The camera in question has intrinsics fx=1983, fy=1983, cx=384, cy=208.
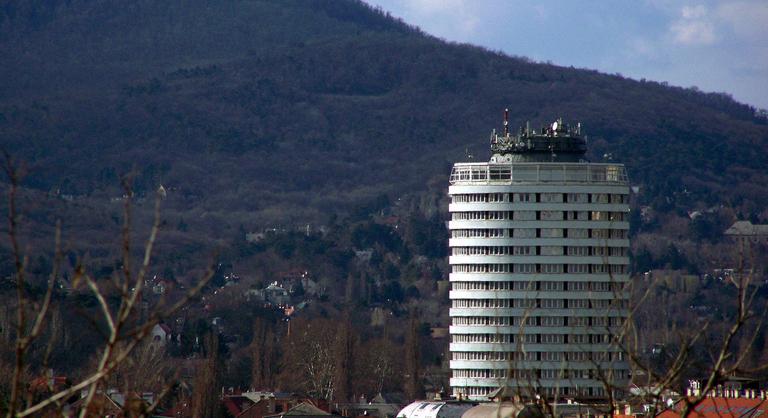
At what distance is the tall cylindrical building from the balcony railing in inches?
2.4

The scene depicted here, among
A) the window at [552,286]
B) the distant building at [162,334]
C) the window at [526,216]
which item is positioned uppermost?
the window at [526,216]

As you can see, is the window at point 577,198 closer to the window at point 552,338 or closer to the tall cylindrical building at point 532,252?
the tall cylindrical building at point 532,252

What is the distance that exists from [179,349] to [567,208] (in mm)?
53975

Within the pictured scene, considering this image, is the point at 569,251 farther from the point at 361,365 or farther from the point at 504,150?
the point at 361,365

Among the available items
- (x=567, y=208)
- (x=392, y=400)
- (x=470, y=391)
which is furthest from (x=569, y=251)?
(x=392, y=400)

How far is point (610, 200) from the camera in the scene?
119000 mm

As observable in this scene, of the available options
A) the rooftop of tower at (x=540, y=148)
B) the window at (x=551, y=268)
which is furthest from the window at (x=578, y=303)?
the rooftop of tower at (x=540, y=148)

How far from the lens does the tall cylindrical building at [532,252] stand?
4483 inches

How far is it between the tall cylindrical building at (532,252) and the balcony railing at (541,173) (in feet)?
0.20

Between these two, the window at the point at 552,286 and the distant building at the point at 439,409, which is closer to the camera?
the distant building at the point at 439,409

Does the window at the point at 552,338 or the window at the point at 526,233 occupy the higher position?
the window at the point at 526,233

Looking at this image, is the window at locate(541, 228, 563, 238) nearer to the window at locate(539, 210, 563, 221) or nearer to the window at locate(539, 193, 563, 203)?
the window at locate(539, 210, 563, 221)

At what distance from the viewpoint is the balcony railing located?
120m

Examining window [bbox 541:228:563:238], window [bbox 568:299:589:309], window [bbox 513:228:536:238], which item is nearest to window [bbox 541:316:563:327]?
window [bbox 568:299:589:309]
